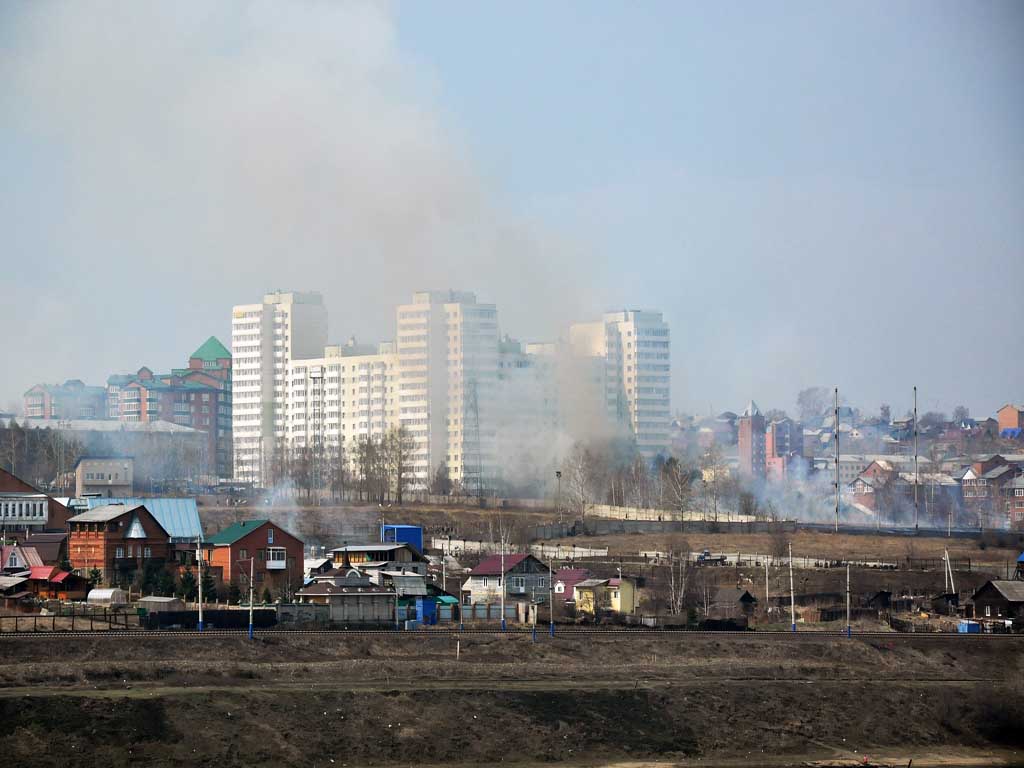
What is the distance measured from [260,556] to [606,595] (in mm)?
21029

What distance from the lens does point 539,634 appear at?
2874 inches

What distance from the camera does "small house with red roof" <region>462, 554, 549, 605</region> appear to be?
91812 mm

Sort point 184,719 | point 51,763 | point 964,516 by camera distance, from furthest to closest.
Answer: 1. point 964,516
2. point 184,719
3. point 51,763

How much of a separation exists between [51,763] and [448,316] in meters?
150

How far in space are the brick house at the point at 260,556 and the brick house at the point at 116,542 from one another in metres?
3.53

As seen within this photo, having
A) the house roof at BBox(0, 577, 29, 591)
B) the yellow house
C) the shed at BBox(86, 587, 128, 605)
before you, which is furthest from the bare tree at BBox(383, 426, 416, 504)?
the house roof at BBox(0, 577, 29, 591)

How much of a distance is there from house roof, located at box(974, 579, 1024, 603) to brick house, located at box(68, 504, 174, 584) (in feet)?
161

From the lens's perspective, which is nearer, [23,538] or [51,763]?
[51,763]

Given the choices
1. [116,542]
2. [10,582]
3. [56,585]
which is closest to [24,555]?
[116,542]

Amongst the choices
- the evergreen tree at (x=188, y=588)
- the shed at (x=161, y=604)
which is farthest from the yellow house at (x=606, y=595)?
the shed at (x=161, y=604)

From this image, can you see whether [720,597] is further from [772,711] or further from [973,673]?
[772,711]

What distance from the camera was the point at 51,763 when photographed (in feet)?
166

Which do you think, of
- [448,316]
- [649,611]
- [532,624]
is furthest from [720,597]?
[448,316]

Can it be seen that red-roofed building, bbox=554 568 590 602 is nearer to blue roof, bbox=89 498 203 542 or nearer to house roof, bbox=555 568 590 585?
house roof, bbox=555 568 590 585
